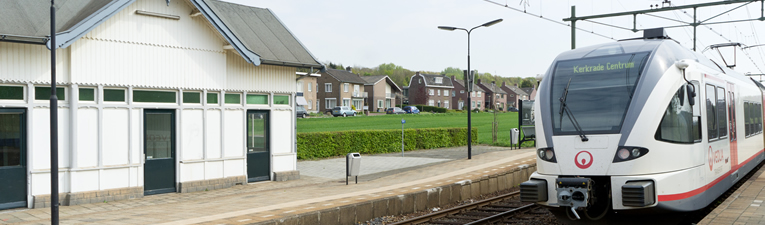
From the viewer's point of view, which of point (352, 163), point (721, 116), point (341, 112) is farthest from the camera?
point (341, 112)

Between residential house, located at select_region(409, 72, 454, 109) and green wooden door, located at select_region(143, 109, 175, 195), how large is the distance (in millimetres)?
91992

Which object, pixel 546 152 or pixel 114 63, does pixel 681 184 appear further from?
pixel 114 63

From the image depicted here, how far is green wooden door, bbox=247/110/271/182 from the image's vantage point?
1570 centimetres

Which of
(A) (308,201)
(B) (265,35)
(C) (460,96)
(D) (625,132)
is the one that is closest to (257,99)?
(B) (265,35)

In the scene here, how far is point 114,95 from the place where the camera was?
41.9ft

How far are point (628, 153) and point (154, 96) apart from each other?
998 cm

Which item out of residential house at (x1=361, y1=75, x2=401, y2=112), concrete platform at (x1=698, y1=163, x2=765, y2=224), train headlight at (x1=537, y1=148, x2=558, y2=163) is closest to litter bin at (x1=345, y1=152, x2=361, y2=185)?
train headlight at (x1=537, y1=148, x2=558, y2=163)

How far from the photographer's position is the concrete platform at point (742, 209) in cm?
820

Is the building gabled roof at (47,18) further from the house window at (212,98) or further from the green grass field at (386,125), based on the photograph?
the green grass field at (386,125)

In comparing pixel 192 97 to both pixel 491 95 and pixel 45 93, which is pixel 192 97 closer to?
pixel 45 93

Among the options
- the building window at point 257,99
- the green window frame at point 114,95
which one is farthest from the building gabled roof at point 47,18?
the building window at point 257,99

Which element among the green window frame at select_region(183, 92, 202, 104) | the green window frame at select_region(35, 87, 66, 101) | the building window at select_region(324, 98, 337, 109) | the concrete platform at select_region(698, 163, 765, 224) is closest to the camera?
the concrete platform at select_region(698, 163, 765, 224)

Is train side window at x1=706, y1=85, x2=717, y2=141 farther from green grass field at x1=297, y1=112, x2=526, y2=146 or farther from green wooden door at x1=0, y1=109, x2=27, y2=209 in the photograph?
green grass field at x1=297, y1=112, x2=526, y2=146

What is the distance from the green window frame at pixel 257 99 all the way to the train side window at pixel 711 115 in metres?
10.4
